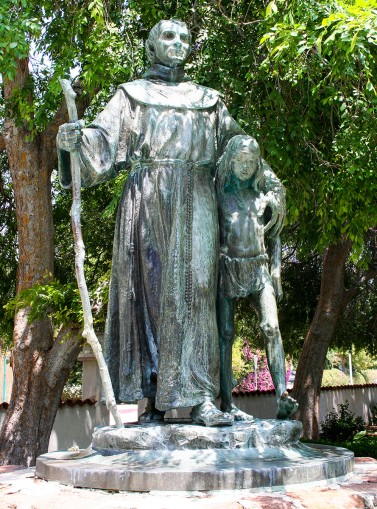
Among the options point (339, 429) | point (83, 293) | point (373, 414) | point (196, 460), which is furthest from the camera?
point (373, 414)

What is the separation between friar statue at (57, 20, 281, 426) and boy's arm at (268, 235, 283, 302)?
17cm

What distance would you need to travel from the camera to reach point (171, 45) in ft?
13.7

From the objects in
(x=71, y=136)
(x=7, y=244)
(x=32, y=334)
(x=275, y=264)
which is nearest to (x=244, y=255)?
(x=275, y=264)

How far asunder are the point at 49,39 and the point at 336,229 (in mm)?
4389

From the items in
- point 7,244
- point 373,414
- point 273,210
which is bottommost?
point 373,414

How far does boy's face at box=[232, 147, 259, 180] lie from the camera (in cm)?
402

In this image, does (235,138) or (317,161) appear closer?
(235,138)

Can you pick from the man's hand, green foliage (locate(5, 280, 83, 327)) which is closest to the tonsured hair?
the man's hand

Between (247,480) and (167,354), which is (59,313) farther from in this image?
(247,480)

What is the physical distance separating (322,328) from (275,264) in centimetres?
874

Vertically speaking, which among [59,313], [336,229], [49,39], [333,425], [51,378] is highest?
[49,39]

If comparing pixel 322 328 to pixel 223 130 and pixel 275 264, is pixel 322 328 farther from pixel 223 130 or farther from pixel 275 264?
pixel 223 130

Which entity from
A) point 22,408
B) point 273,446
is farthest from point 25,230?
point 273,446

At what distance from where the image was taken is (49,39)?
8.40 metres
